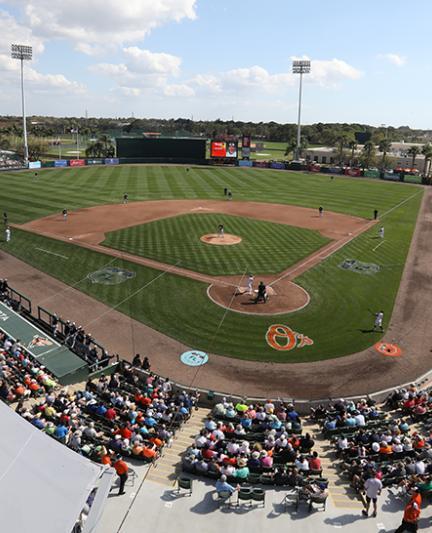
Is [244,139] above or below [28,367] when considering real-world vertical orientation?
above

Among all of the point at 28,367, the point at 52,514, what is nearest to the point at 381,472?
the point at 52,514

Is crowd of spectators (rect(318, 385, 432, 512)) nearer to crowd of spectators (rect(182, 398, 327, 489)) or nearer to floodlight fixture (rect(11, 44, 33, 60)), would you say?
crowd of spectators (rect(182, 398, 327, 489))

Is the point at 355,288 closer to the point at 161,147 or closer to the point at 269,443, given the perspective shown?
A: the point at 269,443

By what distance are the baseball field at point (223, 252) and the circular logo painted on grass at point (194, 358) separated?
761 millimetres

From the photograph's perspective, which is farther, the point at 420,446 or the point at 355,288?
the point at 355,288

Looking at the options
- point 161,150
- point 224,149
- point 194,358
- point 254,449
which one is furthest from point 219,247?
point 161,150

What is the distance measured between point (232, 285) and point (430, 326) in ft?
46.2

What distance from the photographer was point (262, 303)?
31953 mm

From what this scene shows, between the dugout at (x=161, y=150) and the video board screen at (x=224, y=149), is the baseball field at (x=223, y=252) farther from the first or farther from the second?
the dugout at (x=161, y=150)

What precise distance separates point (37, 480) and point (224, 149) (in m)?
108

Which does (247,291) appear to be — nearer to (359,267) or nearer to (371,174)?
(359,267)

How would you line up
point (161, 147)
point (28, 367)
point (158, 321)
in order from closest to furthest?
point (28, 367) → point (158, 321) → point (161, 147)

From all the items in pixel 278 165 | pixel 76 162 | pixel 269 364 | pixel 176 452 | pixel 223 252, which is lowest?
pixel 269 364

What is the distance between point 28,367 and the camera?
72.0 feet
